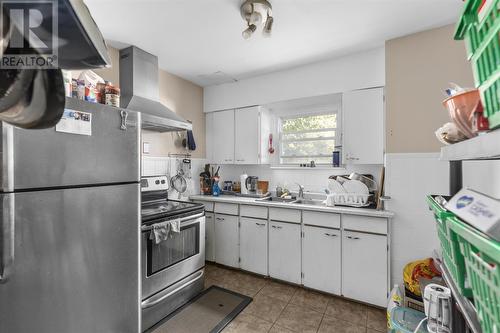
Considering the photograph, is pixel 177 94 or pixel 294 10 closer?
pixel 294 10

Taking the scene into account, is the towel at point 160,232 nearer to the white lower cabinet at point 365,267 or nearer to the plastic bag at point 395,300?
the white lower cabinet at point 365,267

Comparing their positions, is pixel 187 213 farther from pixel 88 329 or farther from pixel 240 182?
pixel 240 182

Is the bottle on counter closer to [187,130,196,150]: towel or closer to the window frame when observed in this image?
[187,130,196,150]: towel

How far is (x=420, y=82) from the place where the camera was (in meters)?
2.09

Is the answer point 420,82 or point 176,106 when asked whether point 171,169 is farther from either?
point 420,82

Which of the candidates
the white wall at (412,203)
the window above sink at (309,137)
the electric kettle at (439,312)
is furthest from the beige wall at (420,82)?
the electric kettle at (439,312)

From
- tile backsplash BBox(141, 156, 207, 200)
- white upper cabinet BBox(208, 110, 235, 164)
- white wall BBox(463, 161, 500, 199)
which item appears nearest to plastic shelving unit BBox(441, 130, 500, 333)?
white wall BBox(463, 161, 500, 199)

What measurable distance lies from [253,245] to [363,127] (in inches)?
73.0

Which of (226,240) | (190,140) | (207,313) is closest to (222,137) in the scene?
(190,140)

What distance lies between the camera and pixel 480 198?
60cm

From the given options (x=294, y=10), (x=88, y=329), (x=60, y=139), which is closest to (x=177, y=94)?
(x=294, y=10)

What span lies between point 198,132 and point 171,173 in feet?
2.67

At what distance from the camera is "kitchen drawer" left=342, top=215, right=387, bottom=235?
211 centimetres

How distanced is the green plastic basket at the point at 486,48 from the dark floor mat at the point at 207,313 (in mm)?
2167
